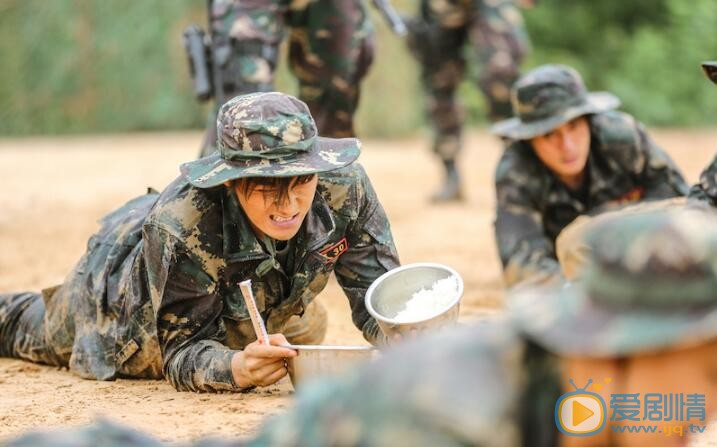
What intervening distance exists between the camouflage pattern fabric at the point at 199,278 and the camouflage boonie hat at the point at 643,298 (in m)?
1.78

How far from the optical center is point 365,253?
382cm

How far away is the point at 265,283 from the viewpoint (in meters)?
3.70

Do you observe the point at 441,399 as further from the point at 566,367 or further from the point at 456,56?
the point at 456,56

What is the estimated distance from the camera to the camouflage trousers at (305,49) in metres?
5.11

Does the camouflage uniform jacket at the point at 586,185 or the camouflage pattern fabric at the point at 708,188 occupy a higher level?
the camouflage pattern fabric at the point at 708,188

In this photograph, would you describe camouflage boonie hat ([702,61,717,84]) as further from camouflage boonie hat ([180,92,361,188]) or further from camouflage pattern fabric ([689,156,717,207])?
camouflage boonie hat ([180,92,361,188])

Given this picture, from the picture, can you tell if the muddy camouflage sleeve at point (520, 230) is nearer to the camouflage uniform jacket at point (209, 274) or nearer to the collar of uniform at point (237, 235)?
the camouflage uniform jacket at point (209, 274)

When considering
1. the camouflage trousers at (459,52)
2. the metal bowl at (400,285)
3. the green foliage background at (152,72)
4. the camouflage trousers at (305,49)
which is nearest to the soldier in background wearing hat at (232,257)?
the metal bowl at (400,285)

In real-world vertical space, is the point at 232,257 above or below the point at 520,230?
above

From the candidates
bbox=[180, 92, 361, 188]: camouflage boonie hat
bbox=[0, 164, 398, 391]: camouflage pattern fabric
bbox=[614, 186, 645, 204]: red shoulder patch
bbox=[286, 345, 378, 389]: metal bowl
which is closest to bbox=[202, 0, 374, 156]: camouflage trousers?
bbox=[0, 164, 398, 391]: camouflage pattern fabric

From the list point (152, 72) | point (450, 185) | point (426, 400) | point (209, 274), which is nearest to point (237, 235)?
point (209, 274)

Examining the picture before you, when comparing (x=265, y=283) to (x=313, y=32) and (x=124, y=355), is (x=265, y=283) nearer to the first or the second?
(x=124, y=355)

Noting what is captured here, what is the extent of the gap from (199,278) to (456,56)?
4828mm

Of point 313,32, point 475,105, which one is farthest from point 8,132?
point 313,32
